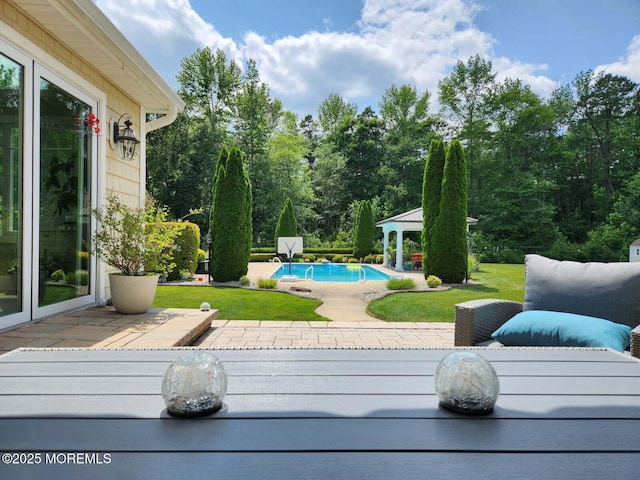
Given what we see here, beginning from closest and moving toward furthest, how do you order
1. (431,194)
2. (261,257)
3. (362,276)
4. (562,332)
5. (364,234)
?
(562,332)
(431,194)
(362,276)
(261,257)
(364,234)

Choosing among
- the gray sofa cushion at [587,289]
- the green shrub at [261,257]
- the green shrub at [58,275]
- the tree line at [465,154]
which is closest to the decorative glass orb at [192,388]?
the gray sofa cushion at [587,289]

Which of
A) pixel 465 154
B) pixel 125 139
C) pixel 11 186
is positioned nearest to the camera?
pixel 11 186

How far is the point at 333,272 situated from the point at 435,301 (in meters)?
7.11

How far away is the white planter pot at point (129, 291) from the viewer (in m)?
4.30

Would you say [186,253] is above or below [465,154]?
below

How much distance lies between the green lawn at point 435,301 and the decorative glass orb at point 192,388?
4.93 meters

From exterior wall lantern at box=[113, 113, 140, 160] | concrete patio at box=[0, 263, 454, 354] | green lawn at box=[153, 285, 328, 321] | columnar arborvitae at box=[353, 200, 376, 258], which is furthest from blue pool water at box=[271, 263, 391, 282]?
exterior wall lantern at box=[113, 113, 140, 160]

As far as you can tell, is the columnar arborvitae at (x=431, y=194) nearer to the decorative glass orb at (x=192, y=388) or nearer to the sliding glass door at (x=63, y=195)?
the sliding glass door at (x=63, y=195)

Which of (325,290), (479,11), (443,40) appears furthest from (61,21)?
(443,40)

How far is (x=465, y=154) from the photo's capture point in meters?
23.8

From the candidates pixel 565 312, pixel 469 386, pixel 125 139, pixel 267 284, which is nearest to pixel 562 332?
pixel 565 312

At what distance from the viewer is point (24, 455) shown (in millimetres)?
914

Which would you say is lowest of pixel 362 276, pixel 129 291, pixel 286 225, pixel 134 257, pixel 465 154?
pixel 362 276

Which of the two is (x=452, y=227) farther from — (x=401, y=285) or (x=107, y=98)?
(x=107, y=98)
